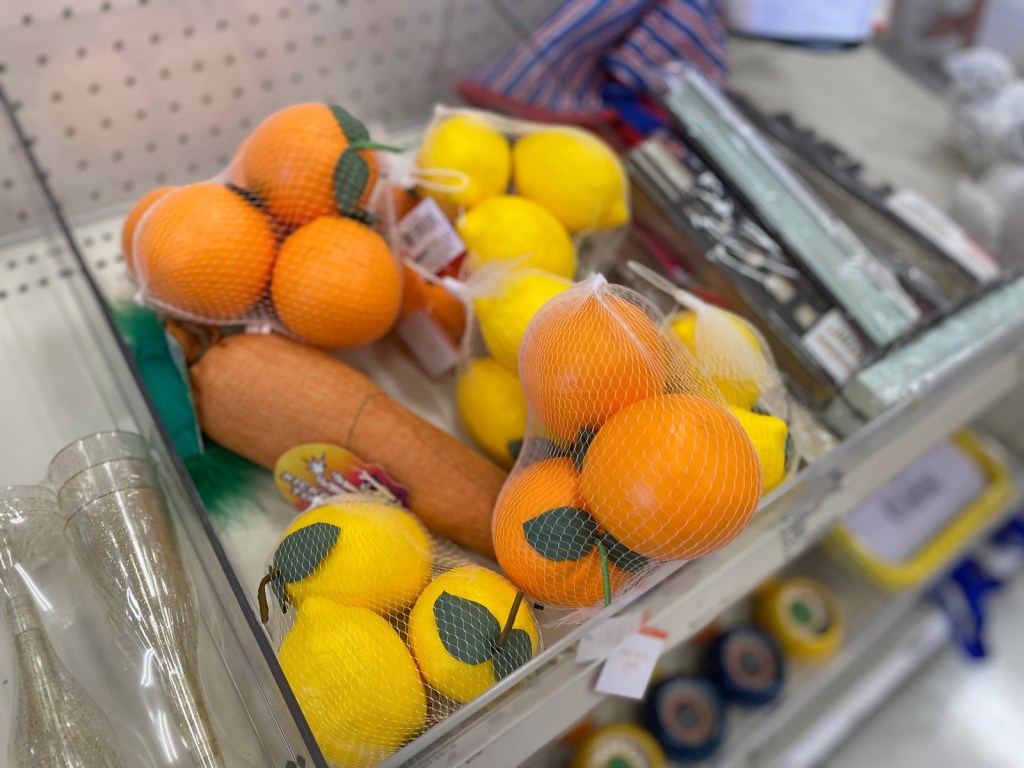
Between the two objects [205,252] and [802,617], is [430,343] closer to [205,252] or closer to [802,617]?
[205,252]

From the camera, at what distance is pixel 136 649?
0.56 m

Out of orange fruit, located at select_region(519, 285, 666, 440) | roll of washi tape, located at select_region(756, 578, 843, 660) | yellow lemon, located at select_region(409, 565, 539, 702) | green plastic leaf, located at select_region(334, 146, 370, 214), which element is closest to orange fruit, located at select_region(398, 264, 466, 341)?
green plastic leaf, located at select_region(334, 146, 370, 214)

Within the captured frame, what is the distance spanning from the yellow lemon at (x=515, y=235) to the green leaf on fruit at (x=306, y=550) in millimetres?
317

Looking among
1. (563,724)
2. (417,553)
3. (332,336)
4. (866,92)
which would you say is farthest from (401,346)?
(866,92)

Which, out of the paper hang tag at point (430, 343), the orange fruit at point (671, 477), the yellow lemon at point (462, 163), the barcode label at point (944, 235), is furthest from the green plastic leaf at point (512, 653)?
the barcode label at point (944, 235)

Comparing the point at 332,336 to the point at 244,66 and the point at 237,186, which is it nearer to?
the point at 237,186

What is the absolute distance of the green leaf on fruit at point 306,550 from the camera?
0.57 meters

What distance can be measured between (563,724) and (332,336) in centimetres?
41

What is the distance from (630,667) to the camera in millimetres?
705

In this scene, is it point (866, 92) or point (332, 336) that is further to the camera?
point (866, 92)

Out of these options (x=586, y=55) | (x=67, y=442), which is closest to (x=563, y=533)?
(x=67, y=442)

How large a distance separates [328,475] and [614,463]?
0.28 m

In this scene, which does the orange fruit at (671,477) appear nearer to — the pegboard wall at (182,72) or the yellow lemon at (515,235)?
the yellow lemon at (515,235)

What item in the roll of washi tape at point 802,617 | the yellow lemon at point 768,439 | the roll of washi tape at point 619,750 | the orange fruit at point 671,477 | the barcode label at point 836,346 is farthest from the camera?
Result: the roll of washi tape at point 802,617
